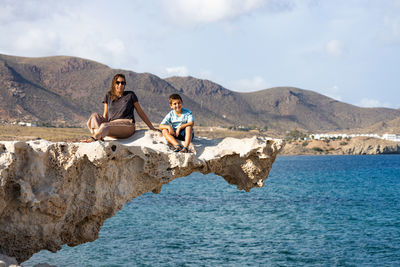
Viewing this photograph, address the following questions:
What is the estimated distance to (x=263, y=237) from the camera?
18.8 m

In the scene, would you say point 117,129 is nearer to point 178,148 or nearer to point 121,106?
point 121,106

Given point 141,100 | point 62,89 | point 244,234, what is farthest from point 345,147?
point 244,234

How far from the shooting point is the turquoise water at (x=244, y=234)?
14860mm

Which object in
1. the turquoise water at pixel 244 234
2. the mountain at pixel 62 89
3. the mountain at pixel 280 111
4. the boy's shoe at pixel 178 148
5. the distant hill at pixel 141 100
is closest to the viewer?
the boy's shoe at pixel 178 148

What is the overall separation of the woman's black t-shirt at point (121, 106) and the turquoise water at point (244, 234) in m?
6.96

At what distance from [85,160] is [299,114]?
18386 cm

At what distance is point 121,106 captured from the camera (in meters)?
8.52

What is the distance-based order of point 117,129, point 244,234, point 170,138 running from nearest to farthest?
point 170,138, point 117,129, point 244,234

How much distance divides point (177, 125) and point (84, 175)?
206 centimetres

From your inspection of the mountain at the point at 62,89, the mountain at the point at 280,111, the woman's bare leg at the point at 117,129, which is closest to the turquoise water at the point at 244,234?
the woman's bare leg at the point at 117,129

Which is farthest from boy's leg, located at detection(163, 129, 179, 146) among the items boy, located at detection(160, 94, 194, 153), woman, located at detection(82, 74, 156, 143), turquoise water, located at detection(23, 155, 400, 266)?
turquoise water, located at detection(23, 155, 400, 266)

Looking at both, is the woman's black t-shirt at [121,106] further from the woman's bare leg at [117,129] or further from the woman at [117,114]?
the woman's bare leg at [117,129]

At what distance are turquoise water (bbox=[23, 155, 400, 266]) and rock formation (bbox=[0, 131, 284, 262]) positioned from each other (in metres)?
6.65

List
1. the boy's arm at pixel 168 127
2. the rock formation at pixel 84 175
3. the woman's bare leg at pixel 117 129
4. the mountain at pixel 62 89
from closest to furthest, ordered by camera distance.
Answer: the rock formation at pixel 84 175 < the woman's bare leg at pixel 117 129 < the boy's arm at pixel 168 127 < the mountain at pixel 62 89
